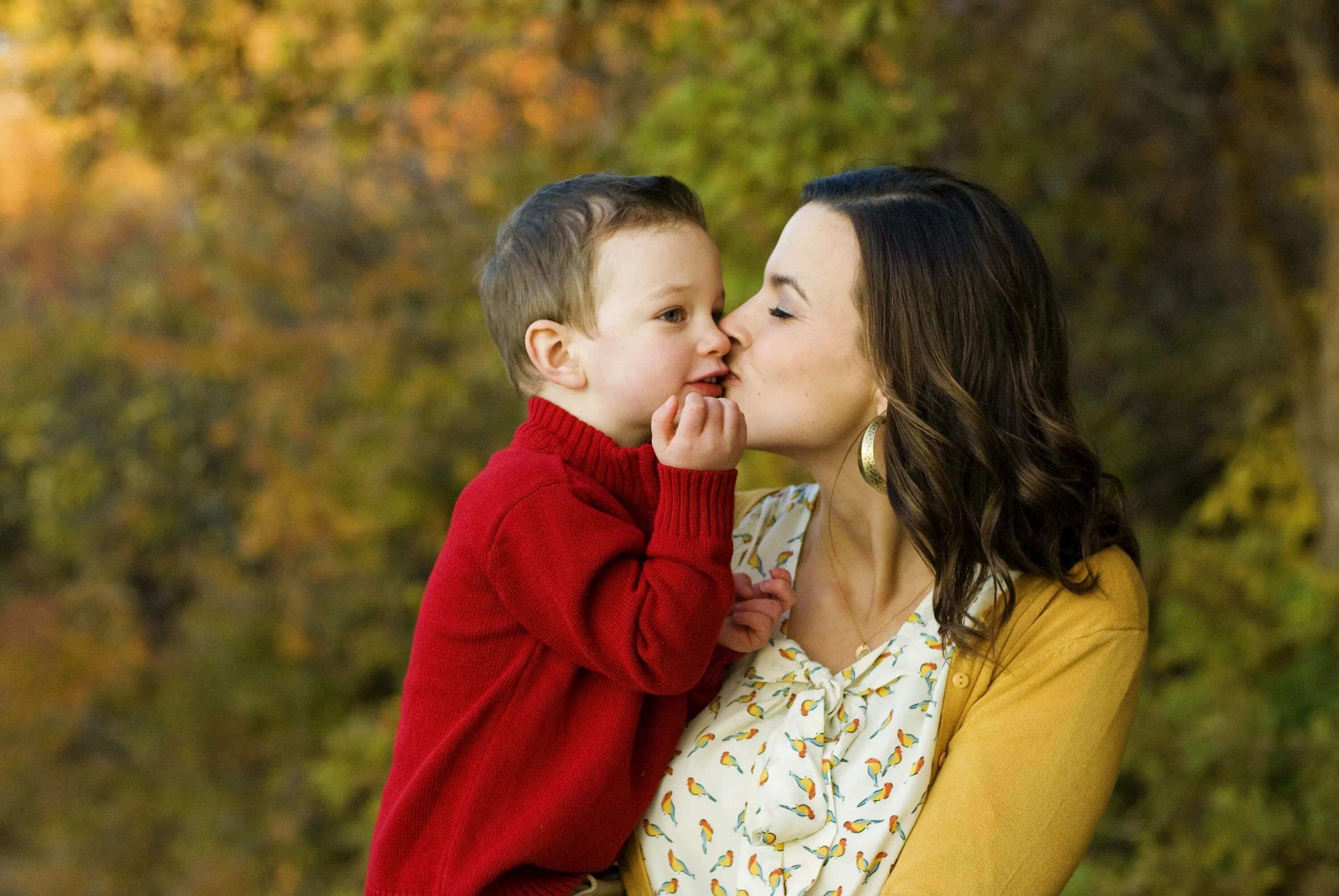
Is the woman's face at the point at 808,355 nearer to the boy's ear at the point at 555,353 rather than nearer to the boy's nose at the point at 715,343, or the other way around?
the boy's nose at the point at 715,343

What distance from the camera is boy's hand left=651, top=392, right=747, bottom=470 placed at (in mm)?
1796

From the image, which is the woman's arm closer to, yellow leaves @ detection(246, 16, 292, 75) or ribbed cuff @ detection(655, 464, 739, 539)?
ribbed cuff @ detection(655, 464, 739, 539)

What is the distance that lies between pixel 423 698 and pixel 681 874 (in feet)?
1.54

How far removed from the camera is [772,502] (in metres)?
2.37

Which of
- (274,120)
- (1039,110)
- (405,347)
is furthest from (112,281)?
(1039,110)

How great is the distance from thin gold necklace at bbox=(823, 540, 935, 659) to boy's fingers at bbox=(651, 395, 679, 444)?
0.44 meters

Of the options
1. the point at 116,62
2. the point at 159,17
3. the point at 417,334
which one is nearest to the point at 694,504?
the point at 159,17

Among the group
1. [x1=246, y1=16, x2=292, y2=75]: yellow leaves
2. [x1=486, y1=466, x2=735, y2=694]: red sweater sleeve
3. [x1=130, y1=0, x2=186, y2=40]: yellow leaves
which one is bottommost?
[x1=486, y1=466, x2=735, y2=694]: red sweater sleeve

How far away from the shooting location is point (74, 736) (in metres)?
7.39

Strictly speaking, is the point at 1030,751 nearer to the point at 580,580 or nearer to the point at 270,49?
the point at 580,580

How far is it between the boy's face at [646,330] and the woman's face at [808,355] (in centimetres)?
6

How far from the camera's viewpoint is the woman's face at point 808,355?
197 centimetres

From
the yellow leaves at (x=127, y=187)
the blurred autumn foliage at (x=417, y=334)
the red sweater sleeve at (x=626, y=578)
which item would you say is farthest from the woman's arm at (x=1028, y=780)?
the yellow leaves at (x=127, y=187)

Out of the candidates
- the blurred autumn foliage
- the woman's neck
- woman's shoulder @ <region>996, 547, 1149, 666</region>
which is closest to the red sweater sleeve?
the woman's neck
